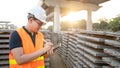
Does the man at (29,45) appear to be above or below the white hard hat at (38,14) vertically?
below

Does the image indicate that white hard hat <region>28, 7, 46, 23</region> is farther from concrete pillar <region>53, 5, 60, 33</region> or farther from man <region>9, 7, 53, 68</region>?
concrete pillar <region>53, 5, 60, 33</region>

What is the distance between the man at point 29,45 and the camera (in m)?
3.73

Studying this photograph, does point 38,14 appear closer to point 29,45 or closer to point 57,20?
point 29,45

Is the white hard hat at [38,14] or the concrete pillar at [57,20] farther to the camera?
the concrete pillar at [57,20]

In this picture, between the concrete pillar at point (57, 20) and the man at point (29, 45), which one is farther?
the concrete pillar at point (57, 20)

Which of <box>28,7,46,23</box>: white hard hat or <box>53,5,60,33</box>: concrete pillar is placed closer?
<box>28,7,46,23</box>: white hard hat

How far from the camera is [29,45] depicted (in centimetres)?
393

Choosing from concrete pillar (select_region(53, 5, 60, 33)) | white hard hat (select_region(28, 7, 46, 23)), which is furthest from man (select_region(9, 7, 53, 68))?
concrete pillar (select_region(53, 5, 60, 33))

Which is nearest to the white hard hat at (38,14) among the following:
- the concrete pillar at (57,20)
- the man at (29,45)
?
the man at (29,45)

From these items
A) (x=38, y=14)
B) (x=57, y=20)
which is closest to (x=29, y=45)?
(x=38, y=14)

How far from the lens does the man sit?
12.2 ft

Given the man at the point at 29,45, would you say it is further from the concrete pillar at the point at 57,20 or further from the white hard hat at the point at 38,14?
the concrete pillar at the point at 57,20

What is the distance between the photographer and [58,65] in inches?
556

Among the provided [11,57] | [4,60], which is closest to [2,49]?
[4,60]
